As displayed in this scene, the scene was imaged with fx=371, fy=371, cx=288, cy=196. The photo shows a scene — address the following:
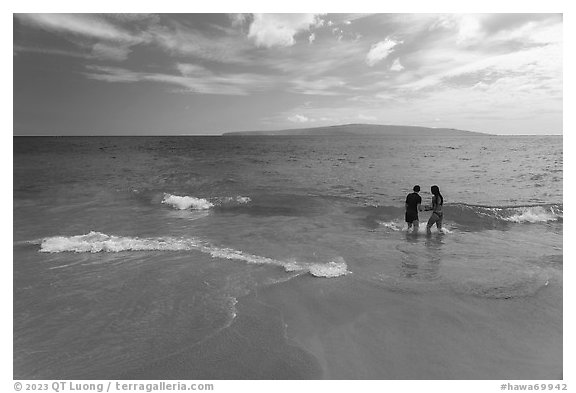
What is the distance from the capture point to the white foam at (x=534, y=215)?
15989mm

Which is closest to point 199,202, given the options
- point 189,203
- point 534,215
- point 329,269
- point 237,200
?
point 189,203

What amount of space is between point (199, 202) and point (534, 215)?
1565 cm

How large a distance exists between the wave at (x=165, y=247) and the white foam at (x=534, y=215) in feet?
34.2

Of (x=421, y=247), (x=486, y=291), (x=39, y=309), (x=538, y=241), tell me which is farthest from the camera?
(x=538, y=241)

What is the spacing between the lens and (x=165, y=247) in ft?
36.2

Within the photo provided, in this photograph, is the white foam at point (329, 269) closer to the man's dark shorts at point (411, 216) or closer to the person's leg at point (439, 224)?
the man's dark shorts at point (411, 216)

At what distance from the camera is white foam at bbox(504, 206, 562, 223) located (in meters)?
16.0

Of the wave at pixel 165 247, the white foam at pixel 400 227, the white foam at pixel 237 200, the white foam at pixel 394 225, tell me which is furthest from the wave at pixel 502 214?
the white foam at pixel 237 200

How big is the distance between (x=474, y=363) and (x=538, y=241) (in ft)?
30.2

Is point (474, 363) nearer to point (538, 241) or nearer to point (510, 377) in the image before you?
point (510, 377)

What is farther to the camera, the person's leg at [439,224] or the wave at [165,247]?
the person's leg at [439,224]
